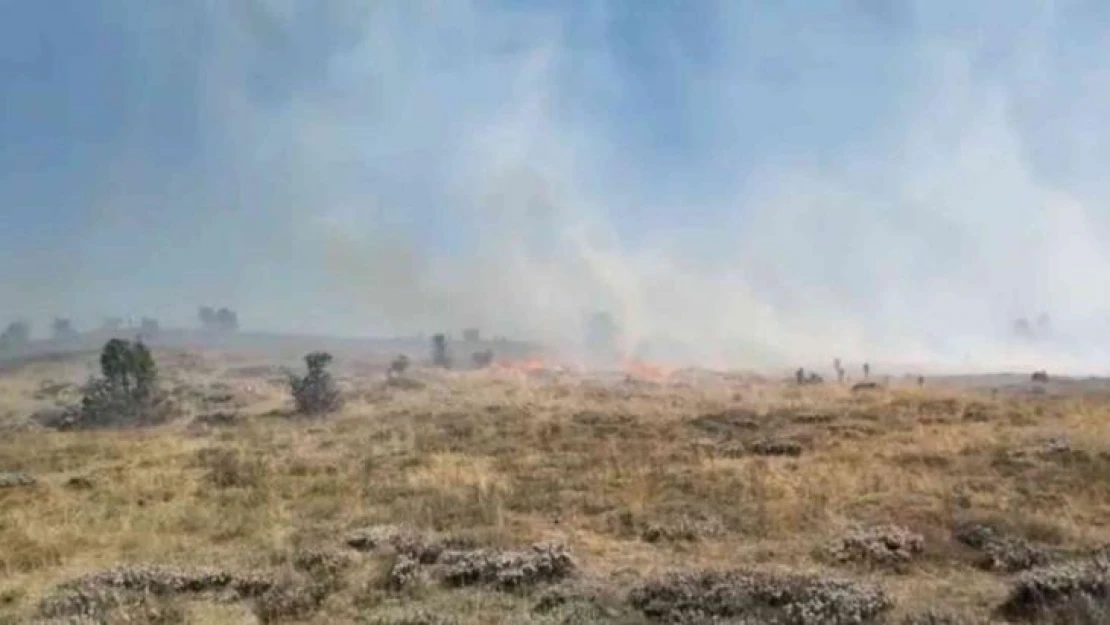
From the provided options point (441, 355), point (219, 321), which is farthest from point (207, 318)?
point (441, 355)

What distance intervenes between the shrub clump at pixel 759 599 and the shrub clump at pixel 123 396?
38.8 meters

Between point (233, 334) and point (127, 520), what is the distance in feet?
546

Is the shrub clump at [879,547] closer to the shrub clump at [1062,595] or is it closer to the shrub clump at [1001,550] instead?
the shrub clump at [1001,550]

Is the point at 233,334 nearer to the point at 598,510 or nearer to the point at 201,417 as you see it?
the point at 201,417

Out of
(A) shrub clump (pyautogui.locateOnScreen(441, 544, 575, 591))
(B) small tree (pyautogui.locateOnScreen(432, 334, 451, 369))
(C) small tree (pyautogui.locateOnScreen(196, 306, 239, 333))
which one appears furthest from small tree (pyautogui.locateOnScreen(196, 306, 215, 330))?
(A) shrub clump (pyautogui.locateOnScreen(441, 544, 575, 591))

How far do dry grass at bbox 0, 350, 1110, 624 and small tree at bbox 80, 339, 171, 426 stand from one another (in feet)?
36.2

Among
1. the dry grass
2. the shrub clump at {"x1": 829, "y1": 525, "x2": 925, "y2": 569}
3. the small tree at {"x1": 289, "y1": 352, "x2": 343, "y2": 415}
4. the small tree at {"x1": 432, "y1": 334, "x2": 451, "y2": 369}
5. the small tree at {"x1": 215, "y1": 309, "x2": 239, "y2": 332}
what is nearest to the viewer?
the shrub clump at {"x1": 829, "y1": 525, "x2": 925, "y2": 569}

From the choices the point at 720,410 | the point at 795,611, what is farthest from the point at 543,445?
the point at 795,611

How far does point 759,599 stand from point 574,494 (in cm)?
784

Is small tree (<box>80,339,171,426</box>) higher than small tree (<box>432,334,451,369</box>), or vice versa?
small tree (<box>432,334,451,369</box>)

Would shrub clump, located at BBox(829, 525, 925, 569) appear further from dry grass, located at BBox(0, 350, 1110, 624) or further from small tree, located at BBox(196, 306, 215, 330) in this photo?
small tree, located at BBox(196, 306, 215, 330)

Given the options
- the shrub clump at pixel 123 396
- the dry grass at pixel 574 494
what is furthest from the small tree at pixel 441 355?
the dry grass at pixel 574 494

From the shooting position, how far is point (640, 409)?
3766 centimetres

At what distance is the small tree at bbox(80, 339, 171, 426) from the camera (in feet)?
146
